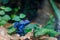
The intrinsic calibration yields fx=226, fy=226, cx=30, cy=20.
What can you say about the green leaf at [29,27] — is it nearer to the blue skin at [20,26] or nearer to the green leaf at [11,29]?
the blue skin at [20,26]

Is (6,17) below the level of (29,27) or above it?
above

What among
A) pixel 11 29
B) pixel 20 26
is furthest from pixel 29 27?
pixel 11 29

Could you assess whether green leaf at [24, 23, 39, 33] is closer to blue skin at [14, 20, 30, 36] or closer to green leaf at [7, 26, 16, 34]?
blue skin at [14, 20, 30, 36]

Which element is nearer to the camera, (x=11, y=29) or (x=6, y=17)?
(x=11, y=29)

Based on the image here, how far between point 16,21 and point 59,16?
19.4 inches

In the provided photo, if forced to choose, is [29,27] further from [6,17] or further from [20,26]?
[6,17]

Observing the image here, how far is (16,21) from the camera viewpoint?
249 centimetres

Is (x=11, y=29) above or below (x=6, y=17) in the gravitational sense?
below

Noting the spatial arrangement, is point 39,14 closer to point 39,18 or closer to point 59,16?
point 39,18

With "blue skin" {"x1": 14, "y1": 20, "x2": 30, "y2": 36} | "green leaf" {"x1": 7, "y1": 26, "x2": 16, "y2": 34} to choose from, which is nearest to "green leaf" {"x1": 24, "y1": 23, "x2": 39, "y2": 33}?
"blue skin" {"x1": 14, "y1": 20, "x2": 30, "y2": 36}

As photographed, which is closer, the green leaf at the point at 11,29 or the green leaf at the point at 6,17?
the green leaf at the point at 11,29

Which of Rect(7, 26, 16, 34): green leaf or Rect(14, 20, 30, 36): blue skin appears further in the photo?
Rect(14, 20, 30, 36): blue skin

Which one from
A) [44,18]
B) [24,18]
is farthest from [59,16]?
[24,18]

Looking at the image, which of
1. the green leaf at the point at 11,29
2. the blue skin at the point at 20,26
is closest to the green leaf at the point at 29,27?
the blue skin at the point at 20,26
